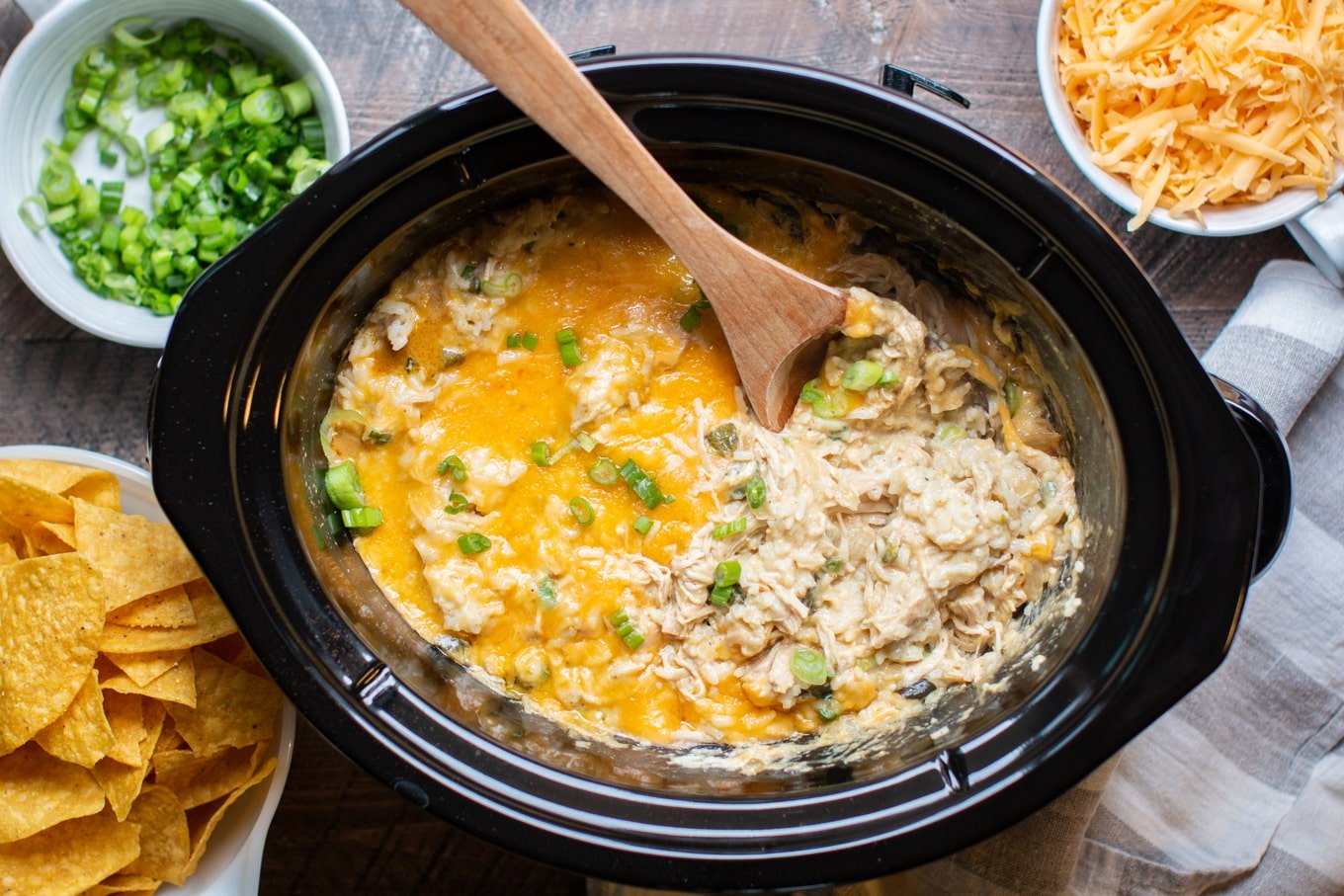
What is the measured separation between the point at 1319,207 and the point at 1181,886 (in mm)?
1148

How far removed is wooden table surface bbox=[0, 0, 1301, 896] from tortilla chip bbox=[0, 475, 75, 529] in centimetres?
21

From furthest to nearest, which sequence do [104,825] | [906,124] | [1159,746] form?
[1159,746]
[104,825]
[906,124]

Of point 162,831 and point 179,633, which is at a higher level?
point 179,633

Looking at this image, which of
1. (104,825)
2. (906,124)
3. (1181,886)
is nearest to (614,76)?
(906,124)

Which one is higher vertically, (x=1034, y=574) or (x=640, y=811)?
(x=1034, y=574)

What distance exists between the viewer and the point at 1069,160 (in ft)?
6.55

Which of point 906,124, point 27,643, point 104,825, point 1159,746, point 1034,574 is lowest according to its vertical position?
point 104,825

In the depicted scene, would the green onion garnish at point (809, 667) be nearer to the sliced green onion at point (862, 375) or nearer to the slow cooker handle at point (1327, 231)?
the sliced green onion at point (862, 375)

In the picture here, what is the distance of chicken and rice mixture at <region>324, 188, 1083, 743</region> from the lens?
171 centimetres

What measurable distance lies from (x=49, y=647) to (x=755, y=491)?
42.3 inches

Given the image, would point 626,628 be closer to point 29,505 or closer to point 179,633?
point 179,633

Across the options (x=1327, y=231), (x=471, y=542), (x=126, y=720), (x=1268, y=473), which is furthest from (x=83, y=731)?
(x=1327, y=231)

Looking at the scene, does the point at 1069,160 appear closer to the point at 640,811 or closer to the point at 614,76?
the point at 614,76

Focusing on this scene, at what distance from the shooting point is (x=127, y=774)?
1802 millimetres
